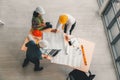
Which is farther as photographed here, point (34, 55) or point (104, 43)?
point (104, 43)

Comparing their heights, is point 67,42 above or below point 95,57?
above

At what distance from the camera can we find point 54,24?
24.0 feet

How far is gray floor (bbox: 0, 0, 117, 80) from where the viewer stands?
6293 millimetres

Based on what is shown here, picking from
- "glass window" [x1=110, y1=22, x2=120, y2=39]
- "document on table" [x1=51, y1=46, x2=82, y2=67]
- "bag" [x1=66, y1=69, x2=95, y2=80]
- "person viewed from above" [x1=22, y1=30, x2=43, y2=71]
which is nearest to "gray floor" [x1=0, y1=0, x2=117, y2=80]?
"glass window" [x1=110, y1=22, x2=120, y2=39]

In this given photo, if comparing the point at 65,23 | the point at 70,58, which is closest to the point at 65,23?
the point at 65,23

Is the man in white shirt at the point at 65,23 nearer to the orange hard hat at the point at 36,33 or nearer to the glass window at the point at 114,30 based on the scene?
the orange hard hat at the point at 36,33

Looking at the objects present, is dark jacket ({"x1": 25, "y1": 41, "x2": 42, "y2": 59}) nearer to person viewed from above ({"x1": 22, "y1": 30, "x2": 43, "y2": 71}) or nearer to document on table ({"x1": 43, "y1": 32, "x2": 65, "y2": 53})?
person viewed from above ({"x1": 22, "y1": 30, "x2": 43, "y2": 71})

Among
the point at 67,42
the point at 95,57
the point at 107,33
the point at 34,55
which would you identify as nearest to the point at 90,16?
the point at 107,33

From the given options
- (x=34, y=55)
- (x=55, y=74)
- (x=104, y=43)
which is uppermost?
(x=34, y=55)

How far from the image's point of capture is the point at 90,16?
779 centimetres

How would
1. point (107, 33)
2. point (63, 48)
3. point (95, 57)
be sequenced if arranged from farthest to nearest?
point (107, 33) < point (95, 57) < point (63, 48)

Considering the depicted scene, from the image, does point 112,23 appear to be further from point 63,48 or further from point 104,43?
point 63,48

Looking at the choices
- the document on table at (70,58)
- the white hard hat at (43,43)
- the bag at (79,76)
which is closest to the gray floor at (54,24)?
the bag at (79,76)

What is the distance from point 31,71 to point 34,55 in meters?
1.15
